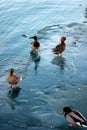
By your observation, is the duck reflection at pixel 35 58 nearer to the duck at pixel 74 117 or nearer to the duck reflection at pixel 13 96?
the duck reflection at pixel 13 96

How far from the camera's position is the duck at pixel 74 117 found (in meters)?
11.7

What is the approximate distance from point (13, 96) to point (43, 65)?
143 inches

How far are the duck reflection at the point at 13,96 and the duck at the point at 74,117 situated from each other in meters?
2.48

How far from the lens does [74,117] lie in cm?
1195

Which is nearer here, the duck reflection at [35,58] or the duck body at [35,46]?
the duck reflection at [35,58]

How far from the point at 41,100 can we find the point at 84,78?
298 centimetres

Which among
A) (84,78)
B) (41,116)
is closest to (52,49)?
(84,78)

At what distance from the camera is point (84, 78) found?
15.8m

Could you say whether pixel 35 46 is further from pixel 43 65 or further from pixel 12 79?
pixel 12 79

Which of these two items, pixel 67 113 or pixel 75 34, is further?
pixel 75 34

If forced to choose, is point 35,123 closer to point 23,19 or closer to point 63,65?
point 63,65

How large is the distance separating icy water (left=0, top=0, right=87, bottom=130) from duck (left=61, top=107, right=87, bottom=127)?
1.17 ft

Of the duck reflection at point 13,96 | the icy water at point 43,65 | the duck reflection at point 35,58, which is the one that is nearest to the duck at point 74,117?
the icy water at point 43,65

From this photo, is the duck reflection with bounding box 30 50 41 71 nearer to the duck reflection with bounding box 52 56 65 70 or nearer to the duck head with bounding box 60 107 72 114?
the duck reflection with bounding box 52 56 65 70
